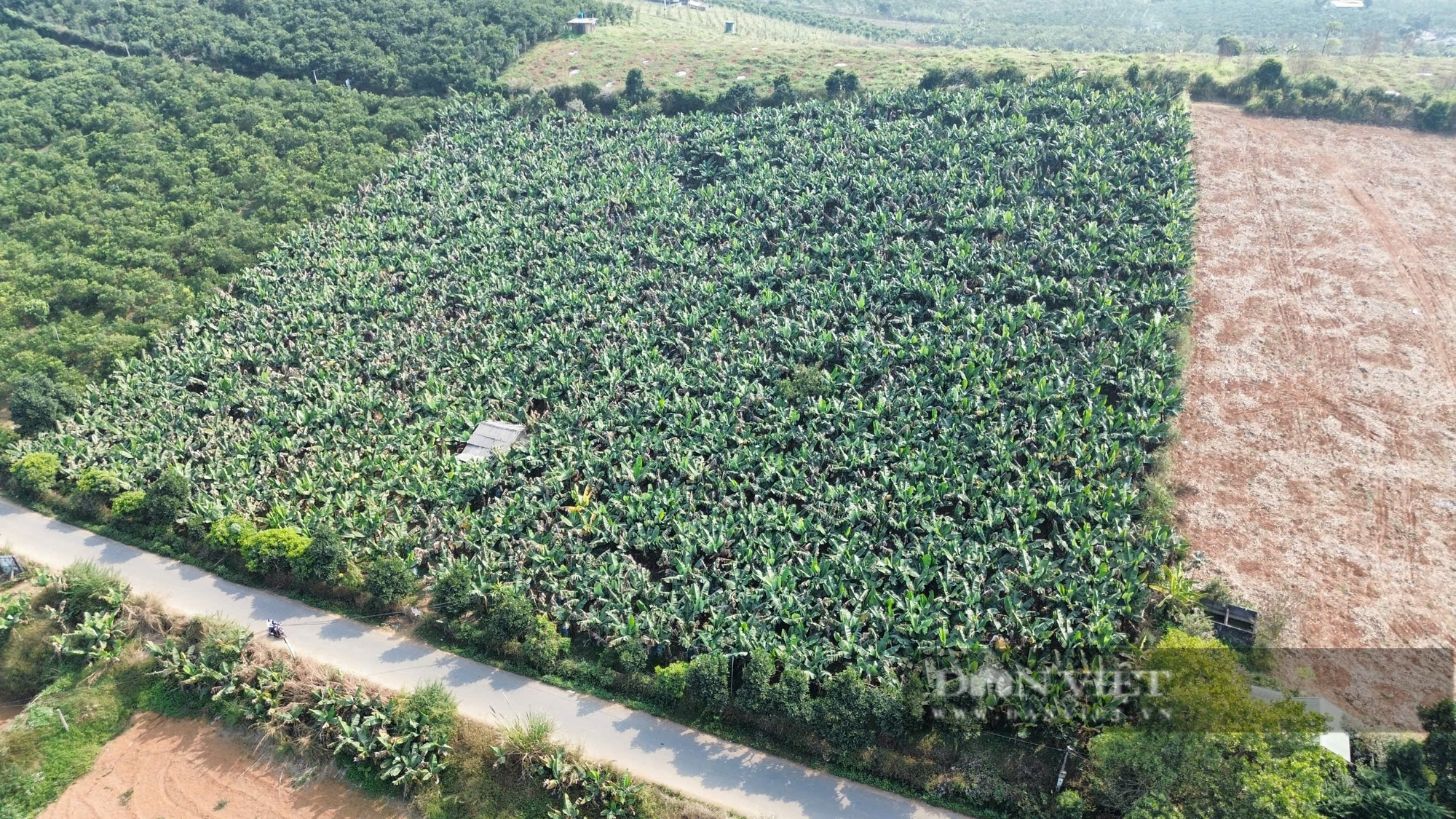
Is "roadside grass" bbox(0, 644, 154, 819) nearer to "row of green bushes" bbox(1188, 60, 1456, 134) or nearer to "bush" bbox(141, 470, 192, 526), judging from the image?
"bush" bbox(141, 470, 192, 526)

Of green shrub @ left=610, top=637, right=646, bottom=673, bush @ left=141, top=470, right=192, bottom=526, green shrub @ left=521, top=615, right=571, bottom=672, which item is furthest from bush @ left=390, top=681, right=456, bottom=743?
bush @ left=141, top=470, right=192, bottom=526

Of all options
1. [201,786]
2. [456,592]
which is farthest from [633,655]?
[201,786]

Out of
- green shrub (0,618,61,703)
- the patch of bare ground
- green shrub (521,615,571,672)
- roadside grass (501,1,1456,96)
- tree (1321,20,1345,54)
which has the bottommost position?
the patch of bare ground

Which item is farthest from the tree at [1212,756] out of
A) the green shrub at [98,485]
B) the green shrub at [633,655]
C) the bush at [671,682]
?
the green shrub at [98,485]

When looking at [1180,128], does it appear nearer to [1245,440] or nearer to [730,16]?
[1245,440]

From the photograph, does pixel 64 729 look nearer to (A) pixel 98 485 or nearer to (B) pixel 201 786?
(B) pixel 201 786
